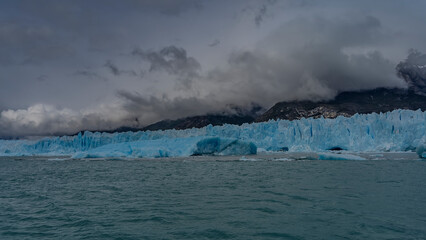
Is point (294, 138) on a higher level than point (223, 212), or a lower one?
higher

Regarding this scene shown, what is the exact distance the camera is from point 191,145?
3253 cm

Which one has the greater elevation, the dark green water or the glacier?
the glacier

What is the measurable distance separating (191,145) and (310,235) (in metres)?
27.7

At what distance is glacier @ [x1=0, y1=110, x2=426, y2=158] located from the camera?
33.0 metres

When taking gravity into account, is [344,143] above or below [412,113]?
below

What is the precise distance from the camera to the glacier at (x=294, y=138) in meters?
33.0

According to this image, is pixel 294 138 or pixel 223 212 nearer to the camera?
pixel 223 212

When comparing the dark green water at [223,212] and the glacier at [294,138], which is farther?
the glacier at [294,138]

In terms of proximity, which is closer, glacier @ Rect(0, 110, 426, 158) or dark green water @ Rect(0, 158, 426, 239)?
dark green water @ Rect(0, 158, 426, 239)

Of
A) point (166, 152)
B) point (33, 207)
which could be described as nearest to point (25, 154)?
point (166, 152)

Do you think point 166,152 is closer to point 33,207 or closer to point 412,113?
point 33,207

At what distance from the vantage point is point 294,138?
137 feet

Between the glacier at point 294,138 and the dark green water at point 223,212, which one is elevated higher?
the glacier at point 294,138

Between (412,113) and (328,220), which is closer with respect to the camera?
(328,220)
